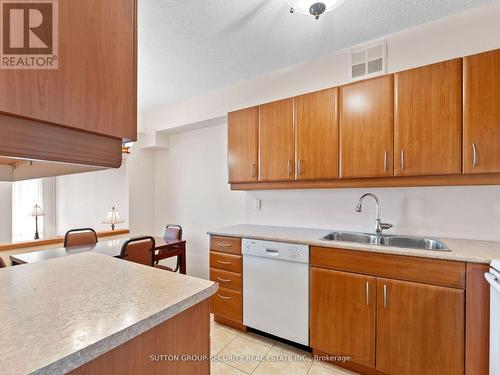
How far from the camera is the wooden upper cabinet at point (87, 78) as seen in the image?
47 centimetres

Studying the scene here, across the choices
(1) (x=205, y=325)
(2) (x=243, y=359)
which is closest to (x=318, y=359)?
(2) (x=243, y=359)

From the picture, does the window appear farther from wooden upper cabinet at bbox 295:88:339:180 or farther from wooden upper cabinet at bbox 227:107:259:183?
wooden upper cabinet at bbox 295:88:339:180

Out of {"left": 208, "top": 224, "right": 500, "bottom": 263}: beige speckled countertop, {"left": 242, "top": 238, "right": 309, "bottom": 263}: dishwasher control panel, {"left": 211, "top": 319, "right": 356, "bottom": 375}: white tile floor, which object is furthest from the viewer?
{"left": 242, "top": 238, "right": 309, "bottom": 263}: dishwasher control panel

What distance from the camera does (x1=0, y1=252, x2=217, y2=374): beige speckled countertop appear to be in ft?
1.85

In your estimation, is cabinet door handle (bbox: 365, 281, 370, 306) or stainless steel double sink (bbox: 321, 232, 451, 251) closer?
cabinet door handle (bbox: 365, 281, 370, 306)

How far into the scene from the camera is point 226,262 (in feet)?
7.57

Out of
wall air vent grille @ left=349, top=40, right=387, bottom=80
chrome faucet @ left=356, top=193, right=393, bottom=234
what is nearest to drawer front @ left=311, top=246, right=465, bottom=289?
chrome faucet @ left=356, top=193, right=393, bottom=234

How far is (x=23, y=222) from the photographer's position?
15.7 feet

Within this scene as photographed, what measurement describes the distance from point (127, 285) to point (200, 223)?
2531mm

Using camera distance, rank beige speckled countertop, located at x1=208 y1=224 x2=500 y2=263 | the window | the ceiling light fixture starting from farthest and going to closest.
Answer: the window
the ceiling light fixture
beige speckled countertop, located at x1=208 y1=224 x2=500 y2=263

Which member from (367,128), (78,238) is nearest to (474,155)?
(367,128)

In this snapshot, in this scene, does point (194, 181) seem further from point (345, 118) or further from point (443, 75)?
point (443, 75)

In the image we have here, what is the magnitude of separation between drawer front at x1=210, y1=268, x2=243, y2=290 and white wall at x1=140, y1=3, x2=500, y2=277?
2.45 ft

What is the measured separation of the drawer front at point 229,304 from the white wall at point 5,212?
3.85 m
